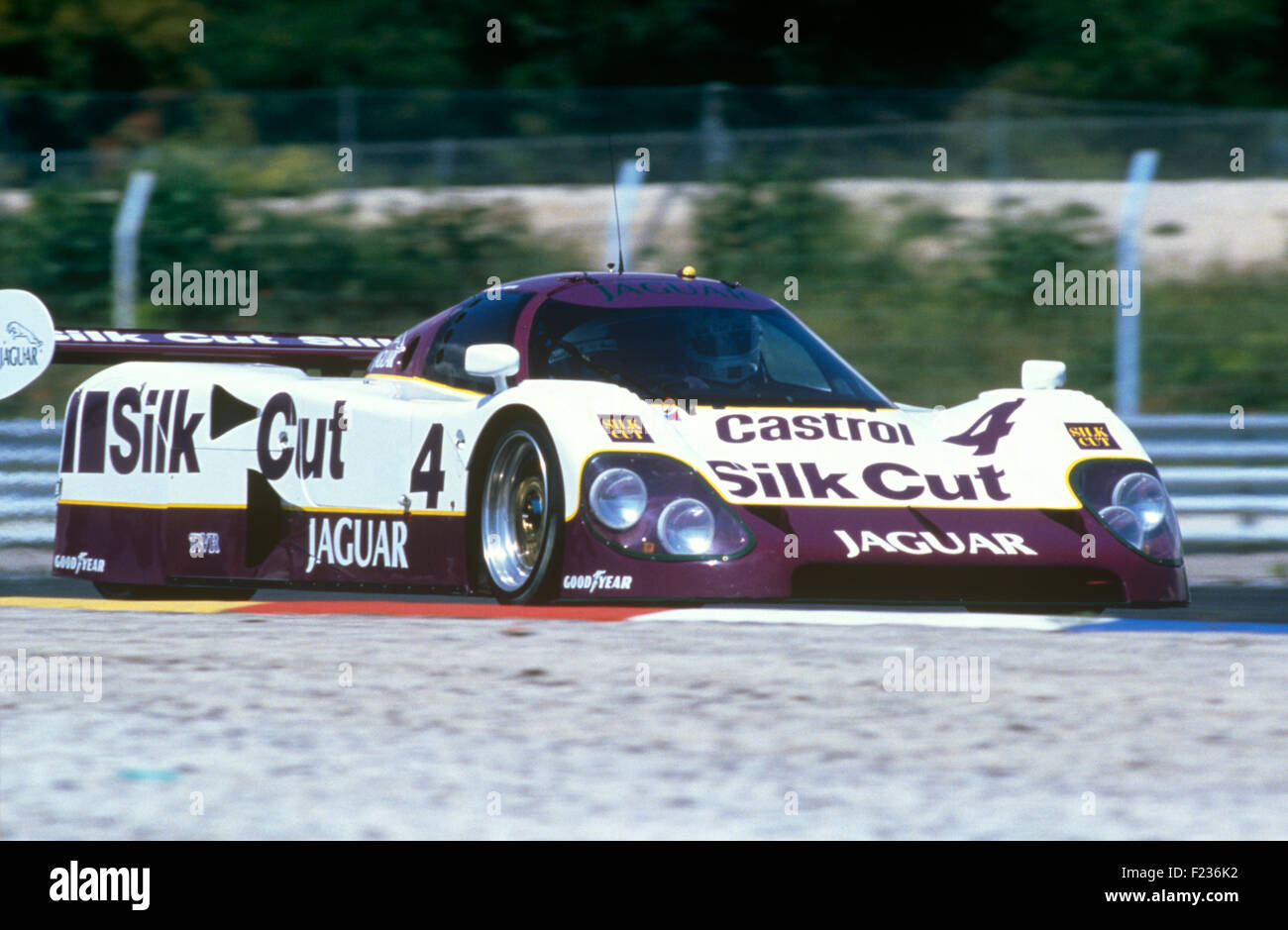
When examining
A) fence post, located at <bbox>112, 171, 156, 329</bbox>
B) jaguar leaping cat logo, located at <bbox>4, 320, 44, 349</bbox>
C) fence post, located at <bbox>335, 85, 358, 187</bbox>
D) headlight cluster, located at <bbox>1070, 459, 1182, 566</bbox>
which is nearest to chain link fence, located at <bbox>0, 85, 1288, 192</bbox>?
fence post, located at <bbox>335, 85, 358, 187</bbox>

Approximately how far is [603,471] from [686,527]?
0.92 feet

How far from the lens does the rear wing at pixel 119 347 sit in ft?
28.9

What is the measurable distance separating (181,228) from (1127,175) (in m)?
6.52

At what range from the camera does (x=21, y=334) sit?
8883 millimetres

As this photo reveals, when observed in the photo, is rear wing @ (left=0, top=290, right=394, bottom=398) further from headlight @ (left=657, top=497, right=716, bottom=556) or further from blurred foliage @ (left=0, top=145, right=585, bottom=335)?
blurred foliage @ (left=0, top=145, right=585, bottom=335)

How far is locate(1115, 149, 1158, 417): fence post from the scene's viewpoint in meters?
11.3

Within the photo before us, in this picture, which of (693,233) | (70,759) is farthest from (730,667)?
(693,233)

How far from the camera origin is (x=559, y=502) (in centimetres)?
656

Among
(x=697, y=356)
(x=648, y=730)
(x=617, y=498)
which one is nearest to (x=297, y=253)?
(x=697, y=356)

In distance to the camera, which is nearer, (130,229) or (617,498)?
(617,498)

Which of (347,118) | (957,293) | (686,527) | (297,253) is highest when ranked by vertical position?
(347,118)

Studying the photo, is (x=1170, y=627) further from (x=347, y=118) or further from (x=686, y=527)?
(x=347, y=118)
